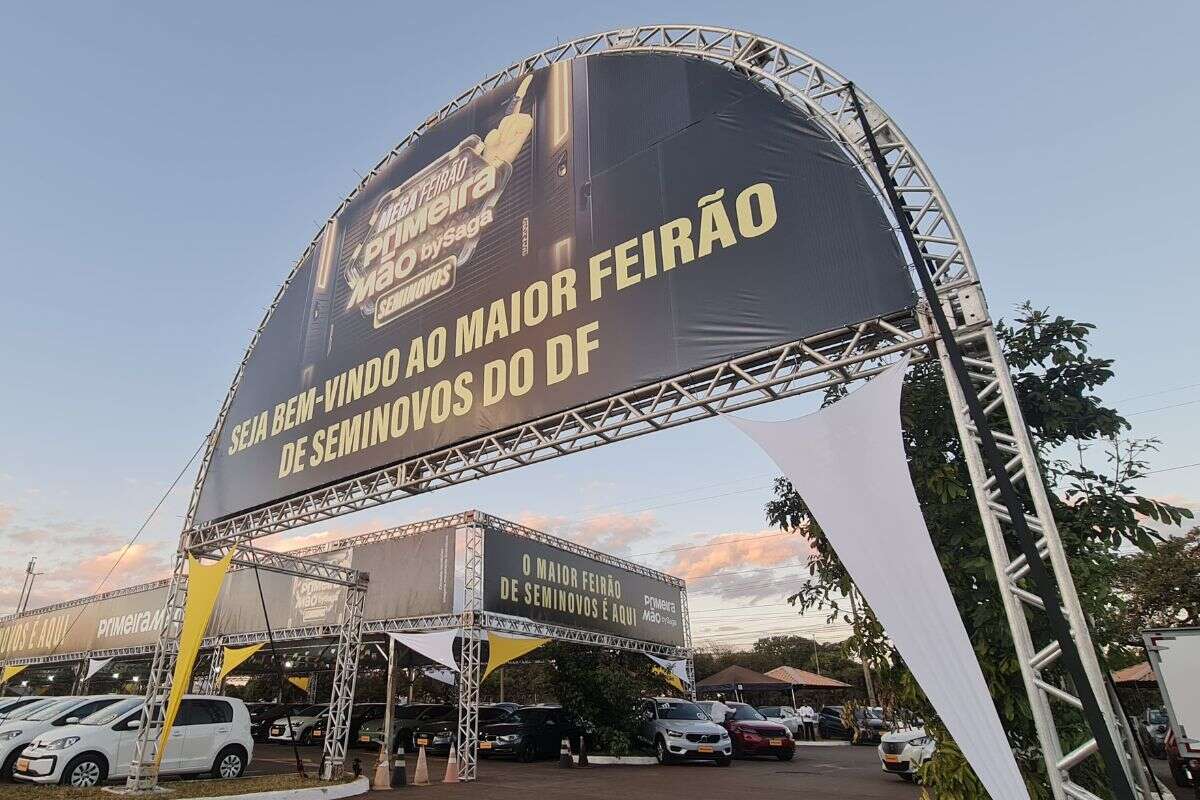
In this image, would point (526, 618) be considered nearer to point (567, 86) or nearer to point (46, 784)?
point (46, 784)

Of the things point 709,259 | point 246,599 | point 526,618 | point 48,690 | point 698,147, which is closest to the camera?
point 709,259

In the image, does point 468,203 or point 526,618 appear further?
point 526,618

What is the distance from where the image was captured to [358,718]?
21406mm

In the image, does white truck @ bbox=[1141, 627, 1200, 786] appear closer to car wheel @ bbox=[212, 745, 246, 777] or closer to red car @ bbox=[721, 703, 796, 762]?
red car @ bbox=[721, 703, 796, 762]

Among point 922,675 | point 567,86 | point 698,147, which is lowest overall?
point 922,675

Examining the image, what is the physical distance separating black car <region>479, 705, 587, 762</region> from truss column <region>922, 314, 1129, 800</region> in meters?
13.8

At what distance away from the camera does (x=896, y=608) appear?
4.65m

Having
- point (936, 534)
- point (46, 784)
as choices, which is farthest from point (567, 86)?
point (46, 784)

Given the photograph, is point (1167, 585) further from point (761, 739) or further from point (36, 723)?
point (36, 723)

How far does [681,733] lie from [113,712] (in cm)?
1102

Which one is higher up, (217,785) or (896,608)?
(896,608)

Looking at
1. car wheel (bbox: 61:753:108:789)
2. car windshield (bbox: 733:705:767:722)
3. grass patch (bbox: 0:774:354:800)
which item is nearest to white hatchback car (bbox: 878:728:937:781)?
car windshield (bbox: 733:705:767:722)

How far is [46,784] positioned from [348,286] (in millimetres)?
8474

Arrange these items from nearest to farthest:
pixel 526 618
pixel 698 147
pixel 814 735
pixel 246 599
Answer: pixel 698 147
pixel 526 618
pixel 246 599
pixel 814 735
